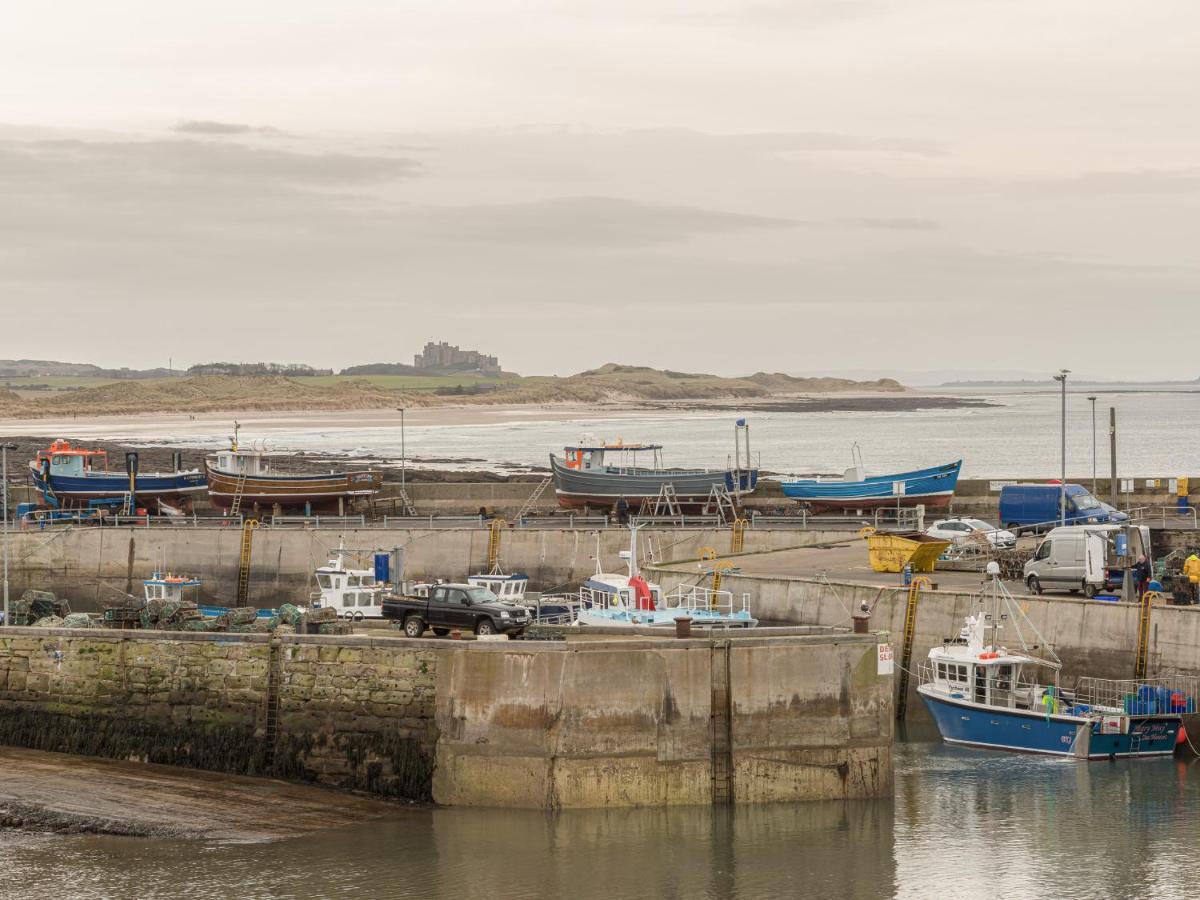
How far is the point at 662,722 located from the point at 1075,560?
1711 cm

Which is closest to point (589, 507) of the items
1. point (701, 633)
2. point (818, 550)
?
point (818, 550)

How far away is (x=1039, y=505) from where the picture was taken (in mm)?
60312

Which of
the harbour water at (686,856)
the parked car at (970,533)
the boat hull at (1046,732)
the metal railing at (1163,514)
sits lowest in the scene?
the harbour water at (686,856)

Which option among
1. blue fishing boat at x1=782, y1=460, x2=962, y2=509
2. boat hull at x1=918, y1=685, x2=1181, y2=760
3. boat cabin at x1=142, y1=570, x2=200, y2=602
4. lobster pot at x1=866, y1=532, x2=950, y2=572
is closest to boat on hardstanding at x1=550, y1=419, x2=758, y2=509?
blue fishing boat at x1=782, y1=460, x2=962, y2=509

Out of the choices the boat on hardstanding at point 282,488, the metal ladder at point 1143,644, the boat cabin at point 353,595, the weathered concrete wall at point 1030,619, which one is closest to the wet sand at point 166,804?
the boat cabin at point 353,595

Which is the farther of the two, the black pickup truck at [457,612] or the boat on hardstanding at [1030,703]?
the black pickup truck at [457,612]

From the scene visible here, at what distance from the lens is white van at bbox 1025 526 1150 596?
43562mm

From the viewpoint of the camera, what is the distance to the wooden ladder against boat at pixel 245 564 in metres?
59.0

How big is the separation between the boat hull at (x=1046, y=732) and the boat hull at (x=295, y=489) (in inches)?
1610

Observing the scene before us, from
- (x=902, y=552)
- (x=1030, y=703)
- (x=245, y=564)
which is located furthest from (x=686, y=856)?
(x=245, y=564)

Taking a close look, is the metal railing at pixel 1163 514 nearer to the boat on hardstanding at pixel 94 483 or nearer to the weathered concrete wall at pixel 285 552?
the weathered concrete wall at pixel 285 552

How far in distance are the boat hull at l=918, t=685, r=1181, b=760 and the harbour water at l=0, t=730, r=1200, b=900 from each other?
2784 millimetres

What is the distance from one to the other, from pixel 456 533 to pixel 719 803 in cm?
2847

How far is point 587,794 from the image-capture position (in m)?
31.6
